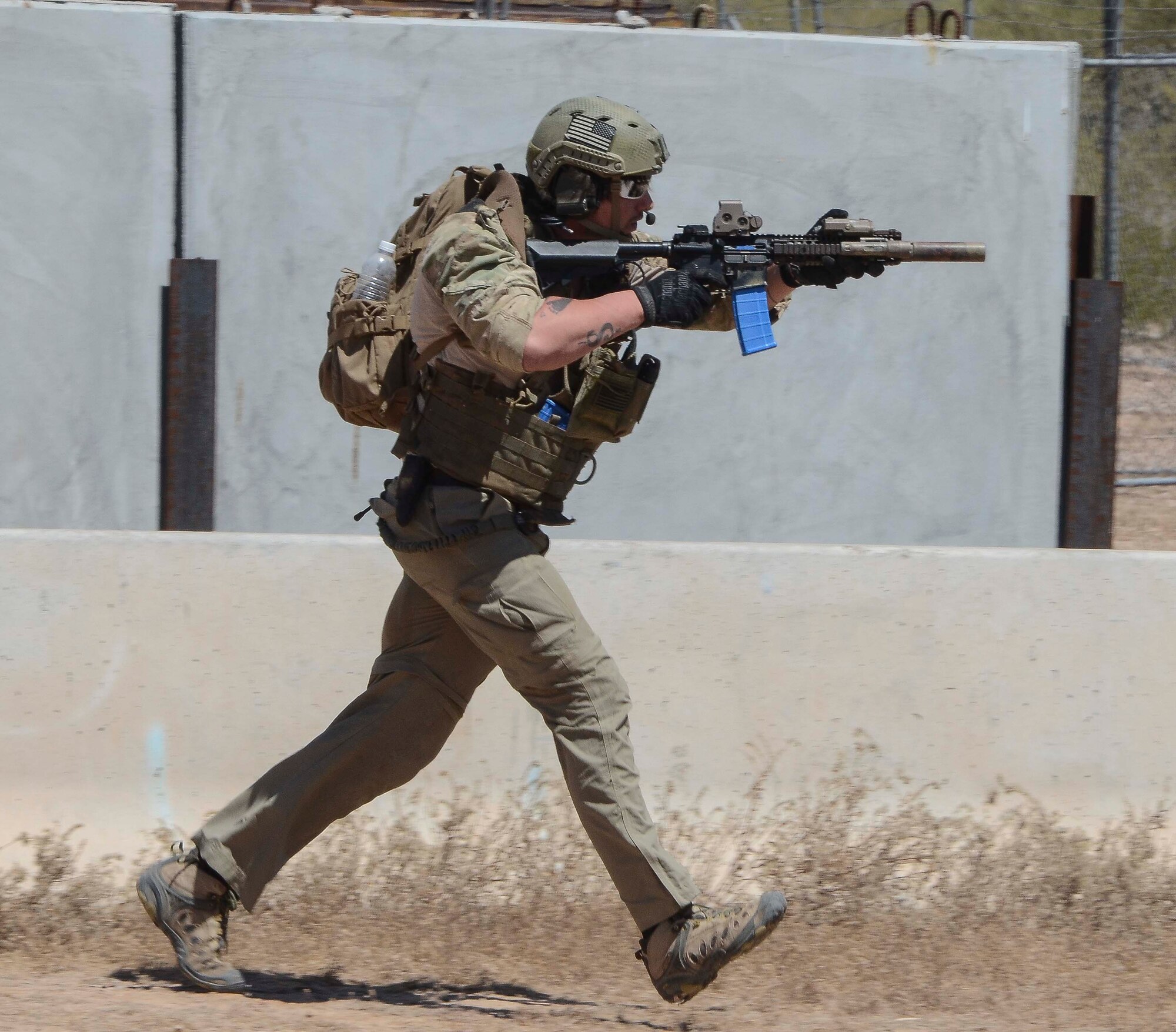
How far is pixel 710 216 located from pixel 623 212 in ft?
4.52

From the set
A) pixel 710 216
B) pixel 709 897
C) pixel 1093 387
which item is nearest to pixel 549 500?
pixel 709 897

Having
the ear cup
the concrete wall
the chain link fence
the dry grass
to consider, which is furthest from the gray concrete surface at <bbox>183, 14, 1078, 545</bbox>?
the ear cup

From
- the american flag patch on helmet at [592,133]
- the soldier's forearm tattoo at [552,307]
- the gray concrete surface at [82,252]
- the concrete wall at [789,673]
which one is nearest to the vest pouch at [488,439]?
the soldier's forearm tattoo at [552,307]

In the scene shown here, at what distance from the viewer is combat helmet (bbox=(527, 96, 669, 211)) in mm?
3078

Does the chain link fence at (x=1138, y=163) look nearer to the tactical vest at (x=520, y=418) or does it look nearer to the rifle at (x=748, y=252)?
the rifle at (x=748, y=252)

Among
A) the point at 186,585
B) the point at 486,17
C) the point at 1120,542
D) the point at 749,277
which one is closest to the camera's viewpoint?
the point at 749,277

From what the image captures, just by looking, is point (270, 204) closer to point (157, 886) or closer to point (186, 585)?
point (186, 585)

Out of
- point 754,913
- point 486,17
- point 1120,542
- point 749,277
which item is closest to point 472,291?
point 749,277

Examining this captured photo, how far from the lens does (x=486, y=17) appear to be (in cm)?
503

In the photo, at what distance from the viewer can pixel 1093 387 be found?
14.3 ft

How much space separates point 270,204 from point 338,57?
480mm

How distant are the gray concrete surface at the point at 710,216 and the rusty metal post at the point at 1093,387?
0.21m

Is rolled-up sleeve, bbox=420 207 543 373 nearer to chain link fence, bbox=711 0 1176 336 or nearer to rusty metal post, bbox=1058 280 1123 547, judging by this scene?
rusty metal post, bbox=1058 280 1123 547

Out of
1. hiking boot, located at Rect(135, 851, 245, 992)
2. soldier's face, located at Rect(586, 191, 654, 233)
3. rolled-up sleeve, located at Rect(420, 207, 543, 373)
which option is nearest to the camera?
rolled-up sleeve, located at Rect(420, 207, 543, 373)
